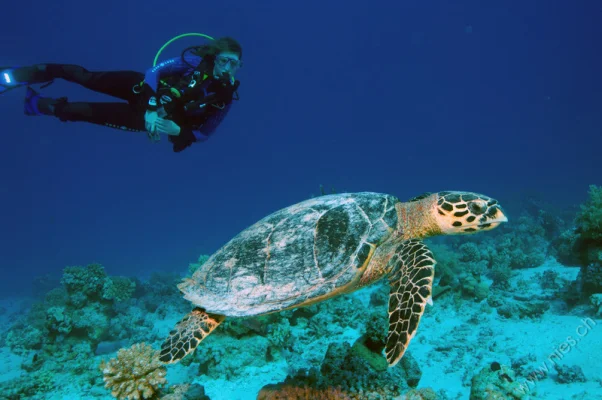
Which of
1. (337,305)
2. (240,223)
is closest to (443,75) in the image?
(240,223)

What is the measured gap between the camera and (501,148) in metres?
76.2

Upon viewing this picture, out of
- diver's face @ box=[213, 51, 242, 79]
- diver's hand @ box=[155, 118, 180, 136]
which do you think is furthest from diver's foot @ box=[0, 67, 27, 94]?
diver's face @ box=[213, 51, 242, 79]

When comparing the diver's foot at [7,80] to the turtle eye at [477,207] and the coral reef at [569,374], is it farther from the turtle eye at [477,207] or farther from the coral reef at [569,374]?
the coral reef at [569,374]

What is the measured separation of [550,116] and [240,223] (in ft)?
328

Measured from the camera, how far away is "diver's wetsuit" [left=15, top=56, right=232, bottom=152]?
5691mm

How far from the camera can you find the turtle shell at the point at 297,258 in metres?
2.99

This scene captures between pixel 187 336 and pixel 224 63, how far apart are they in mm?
4977

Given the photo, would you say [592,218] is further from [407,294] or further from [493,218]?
[407,294]

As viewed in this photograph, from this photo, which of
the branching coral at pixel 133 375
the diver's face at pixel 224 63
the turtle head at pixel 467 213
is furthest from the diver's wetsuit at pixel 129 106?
the turtle head at pixel 467 213

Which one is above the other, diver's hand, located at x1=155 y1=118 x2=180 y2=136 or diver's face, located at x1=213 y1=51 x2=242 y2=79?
diver's face, located at x1=213 y1=51 x2=242 y2=79

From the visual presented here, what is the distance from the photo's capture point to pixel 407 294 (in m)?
2.55

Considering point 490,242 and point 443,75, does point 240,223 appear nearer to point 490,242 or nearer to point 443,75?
point 490,242

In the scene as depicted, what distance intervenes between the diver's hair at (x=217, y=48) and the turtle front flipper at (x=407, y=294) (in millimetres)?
5109

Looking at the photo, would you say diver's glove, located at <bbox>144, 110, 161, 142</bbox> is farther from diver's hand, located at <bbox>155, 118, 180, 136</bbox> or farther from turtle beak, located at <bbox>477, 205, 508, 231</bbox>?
turtle beak, located at <bbox>477, 205, 508, 231</bbox>
